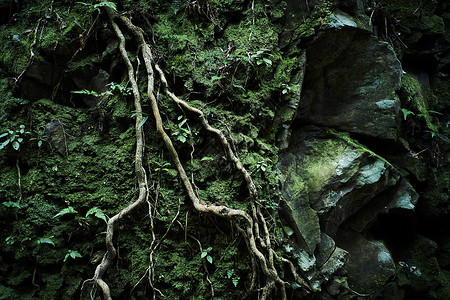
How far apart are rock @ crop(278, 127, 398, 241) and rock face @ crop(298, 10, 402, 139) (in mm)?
518

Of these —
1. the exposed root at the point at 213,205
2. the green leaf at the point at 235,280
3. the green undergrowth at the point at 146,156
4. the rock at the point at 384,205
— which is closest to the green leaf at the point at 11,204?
the green undergrowth at the point at 146,156

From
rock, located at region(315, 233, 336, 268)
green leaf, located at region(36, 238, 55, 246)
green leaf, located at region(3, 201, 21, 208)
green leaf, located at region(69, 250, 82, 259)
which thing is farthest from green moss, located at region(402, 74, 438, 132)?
green leaf, located at region(3, 201, 21, 208)

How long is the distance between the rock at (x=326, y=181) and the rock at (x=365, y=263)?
53 cm

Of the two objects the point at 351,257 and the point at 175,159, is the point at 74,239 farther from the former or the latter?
the point at 351,257

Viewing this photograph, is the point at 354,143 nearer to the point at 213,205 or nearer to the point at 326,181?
the point at 326,181

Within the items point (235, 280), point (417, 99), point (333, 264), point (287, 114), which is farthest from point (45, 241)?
point (417, 99)

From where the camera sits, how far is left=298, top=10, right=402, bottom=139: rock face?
15.7 ft

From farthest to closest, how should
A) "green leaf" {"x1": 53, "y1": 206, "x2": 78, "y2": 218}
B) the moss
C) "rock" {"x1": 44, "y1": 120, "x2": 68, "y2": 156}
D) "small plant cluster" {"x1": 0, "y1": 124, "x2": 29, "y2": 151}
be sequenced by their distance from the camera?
the moss, "rock" {"x1": 44, "y1": 120, "x2": 68, "y2": 156}, "small plant cluster" {"x1": 0, "y1": 124, "x2": 29, "y2": 151}, "green leaf" {"x1": 53, "y1": 206, "x2": 78, "y2": 218}

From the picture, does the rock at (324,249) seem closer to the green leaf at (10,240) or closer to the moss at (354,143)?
the moss at (354,143)

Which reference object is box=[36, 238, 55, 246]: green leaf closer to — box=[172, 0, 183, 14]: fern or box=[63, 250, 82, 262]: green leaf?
box=[63, 250, 82, 262]: green leaf

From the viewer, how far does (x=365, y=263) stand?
4.54 metres

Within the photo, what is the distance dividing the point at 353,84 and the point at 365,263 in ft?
11.2

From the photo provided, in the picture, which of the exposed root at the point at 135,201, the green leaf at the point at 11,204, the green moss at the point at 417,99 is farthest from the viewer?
the green moss at the point at 417,99

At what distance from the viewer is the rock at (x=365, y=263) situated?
4.40 meters
